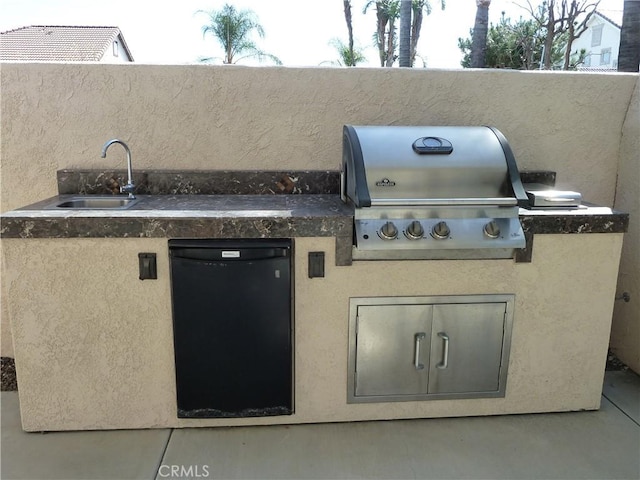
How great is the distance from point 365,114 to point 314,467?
6.91 ft

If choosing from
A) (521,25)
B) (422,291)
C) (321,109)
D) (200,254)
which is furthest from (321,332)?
(521,25)

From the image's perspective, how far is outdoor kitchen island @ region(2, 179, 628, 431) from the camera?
2389 millimetres

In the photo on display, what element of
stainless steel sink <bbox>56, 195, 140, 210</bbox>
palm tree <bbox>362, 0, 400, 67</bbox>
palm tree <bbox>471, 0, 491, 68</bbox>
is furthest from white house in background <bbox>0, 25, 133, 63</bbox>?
stainless steel sink <bbox>56, 195, 140, 210</bbox>

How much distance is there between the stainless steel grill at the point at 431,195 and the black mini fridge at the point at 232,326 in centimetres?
48

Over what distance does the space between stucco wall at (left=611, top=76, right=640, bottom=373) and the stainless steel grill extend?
3.84ft

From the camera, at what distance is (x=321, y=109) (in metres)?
3.20

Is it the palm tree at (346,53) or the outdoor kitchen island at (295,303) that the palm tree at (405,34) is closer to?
the palm tree at (346,53)

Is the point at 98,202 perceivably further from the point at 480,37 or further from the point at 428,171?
the point at 480,37

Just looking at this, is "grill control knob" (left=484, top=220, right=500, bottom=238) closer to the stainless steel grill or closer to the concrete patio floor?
the stainless steel grill

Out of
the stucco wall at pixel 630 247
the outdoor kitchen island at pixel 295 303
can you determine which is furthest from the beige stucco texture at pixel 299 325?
the stucco wall at pixel 630 247

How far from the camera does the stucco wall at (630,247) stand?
3230 millimetres

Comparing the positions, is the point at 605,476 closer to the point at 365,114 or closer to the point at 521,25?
the point at 365,114

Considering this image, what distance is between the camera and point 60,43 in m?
16.8

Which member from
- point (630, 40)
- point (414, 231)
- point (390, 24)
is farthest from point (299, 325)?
point (390, 24)
